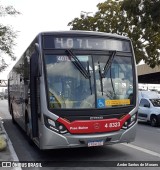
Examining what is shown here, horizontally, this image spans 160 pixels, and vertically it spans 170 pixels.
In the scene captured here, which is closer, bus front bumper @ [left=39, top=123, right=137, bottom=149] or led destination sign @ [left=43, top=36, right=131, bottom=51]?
bus front bumper @ [left=39, top=123, right=137, bottom=149]

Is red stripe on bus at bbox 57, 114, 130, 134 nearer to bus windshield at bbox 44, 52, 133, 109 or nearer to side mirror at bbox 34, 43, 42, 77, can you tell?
bus windshield at bbox 44, 52, 133, 109

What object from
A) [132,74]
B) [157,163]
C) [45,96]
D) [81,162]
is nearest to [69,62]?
[45,96]

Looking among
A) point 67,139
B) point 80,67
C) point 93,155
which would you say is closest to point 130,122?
point 93,155

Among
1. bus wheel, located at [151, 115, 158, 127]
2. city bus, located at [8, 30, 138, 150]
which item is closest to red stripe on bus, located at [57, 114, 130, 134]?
city bus, located at [8, 30, 138, 150]

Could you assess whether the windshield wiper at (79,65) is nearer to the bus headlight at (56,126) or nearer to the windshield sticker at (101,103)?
the windshield sticker at (101,103)

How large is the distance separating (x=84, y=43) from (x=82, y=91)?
129cm

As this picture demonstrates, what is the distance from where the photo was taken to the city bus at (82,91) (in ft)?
27.8

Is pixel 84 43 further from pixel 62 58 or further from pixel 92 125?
pixel 92 125

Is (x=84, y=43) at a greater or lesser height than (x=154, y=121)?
greater

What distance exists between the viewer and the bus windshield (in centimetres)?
859

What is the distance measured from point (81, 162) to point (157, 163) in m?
1.80

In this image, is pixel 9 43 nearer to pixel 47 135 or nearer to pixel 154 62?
pixel 47 135

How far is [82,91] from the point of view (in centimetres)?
869

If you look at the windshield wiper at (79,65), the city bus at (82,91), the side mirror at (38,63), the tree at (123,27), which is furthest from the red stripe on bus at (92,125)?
the tree at (123,27)
